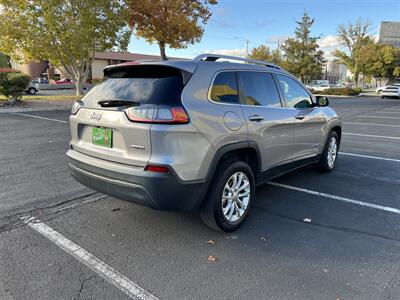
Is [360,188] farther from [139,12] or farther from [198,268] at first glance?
[139,12]

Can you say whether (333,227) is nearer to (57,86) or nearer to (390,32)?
(57,86)

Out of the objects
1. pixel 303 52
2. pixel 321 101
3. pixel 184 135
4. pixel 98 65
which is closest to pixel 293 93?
pixel 321 101

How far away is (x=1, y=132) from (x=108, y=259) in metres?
7.94

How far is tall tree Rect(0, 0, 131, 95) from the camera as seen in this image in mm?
17141

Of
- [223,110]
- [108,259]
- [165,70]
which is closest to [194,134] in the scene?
[223,110]

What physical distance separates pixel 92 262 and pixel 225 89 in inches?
84.1

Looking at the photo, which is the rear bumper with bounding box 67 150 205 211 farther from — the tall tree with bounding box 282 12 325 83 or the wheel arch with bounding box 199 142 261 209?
the tall tree with bounding box 282 12 325 83

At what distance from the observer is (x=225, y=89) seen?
343 cm

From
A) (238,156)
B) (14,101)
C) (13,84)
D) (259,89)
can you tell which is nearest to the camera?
(238,156)

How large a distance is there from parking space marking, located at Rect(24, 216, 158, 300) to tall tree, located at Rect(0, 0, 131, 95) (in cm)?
1622

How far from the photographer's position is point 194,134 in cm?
295

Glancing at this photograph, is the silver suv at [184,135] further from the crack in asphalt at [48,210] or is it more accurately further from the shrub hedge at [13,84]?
the shrub hedge at [13,84]

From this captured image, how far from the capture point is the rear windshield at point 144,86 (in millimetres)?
2965

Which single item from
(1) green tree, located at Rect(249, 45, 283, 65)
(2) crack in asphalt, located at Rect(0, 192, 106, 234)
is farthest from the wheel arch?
(1) green tree, located at Rect(249, 45, 283, 65)
